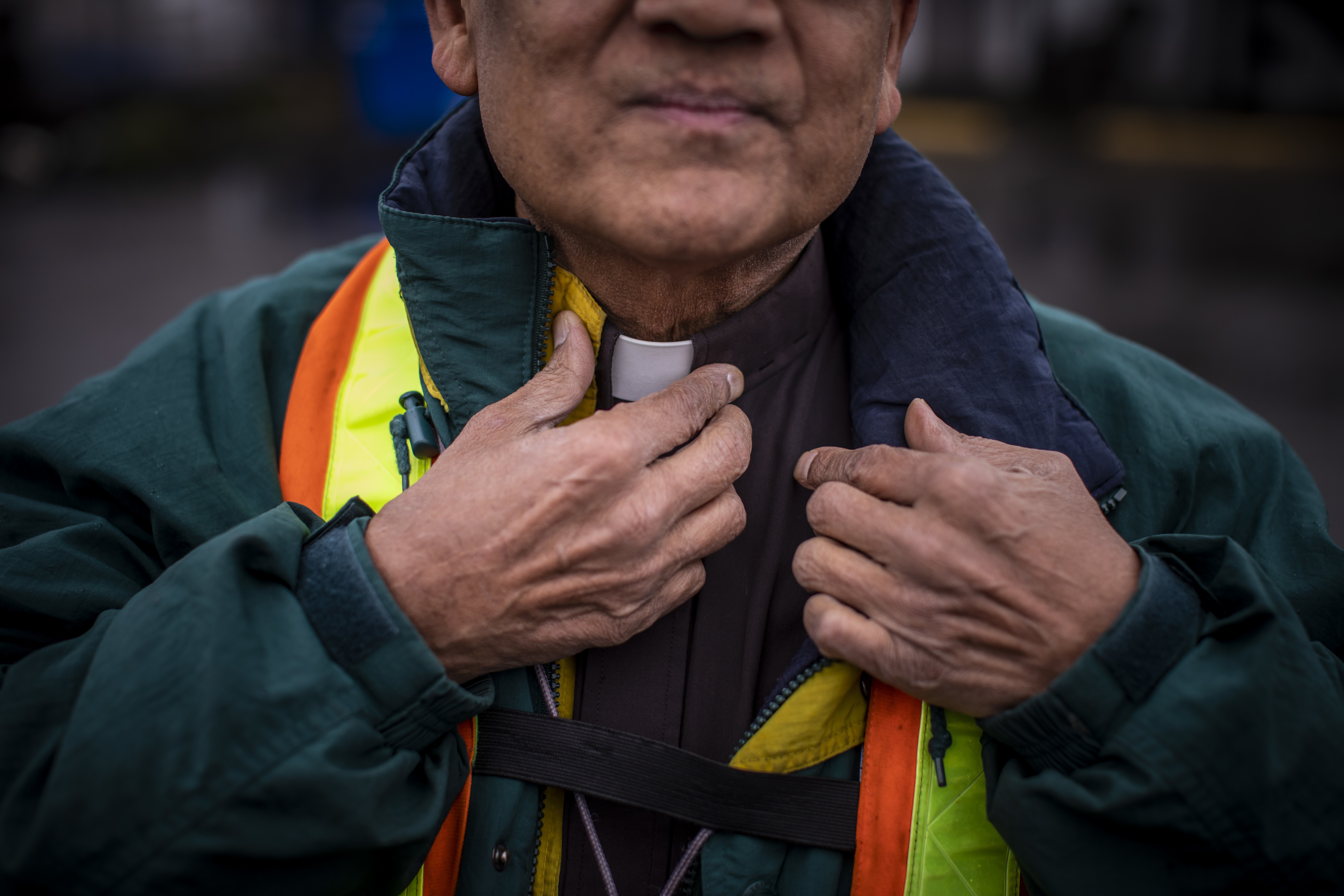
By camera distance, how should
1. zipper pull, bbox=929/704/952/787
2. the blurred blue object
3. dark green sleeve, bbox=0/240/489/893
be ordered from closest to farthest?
dark green sleeve, bbox=0/240/489/893, zipper pull, bbox=929/704/952/787, the blurred blue object

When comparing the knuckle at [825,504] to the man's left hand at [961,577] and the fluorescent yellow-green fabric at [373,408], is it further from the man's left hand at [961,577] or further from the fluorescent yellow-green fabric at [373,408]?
the fluorescent yellow-green fabric at [373,408]

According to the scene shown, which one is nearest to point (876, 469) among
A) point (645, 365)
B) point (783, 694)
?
point (783, 694)

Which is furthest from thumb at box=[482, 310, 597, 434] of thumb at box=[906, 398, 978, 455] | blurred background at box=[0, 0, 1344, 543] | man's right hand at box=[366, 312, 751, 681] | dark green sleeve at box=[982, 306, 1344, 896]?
blurred background at box=[0, 0, 1344, 543]

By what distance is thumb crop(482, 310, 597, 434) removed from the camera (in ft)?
4.67

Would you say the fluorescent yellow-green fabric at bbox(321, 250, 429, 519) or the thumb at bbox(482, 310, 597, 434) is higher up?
the thumb at bbox(482, 310, 597, 434)

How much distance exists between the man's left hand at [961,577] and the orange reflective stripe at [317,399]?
778 mm

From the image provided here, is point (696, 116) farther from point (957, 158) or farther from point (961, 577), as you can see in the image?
point (957, 158)

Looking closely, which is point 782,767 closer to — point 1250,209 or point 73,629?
point 73,629

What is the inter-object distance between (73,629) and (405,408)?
57 centimetres

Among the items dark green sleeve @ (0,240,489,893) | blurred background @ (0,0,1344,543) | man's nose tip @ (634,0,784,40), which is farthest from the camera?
blurred background @ (0,0,1344,543)

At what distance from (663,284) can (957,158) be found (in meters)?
13.7

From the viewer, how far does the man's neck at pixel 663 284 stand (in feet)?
5.12

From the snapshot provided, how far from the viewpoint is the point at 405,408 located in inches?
60.8

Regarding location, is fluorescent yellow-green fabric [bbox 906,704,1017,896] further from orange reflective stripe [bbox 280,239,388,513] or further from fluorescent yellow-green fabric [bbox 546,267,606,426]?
orange reflective stripe [bbox 280,239,388,513]
